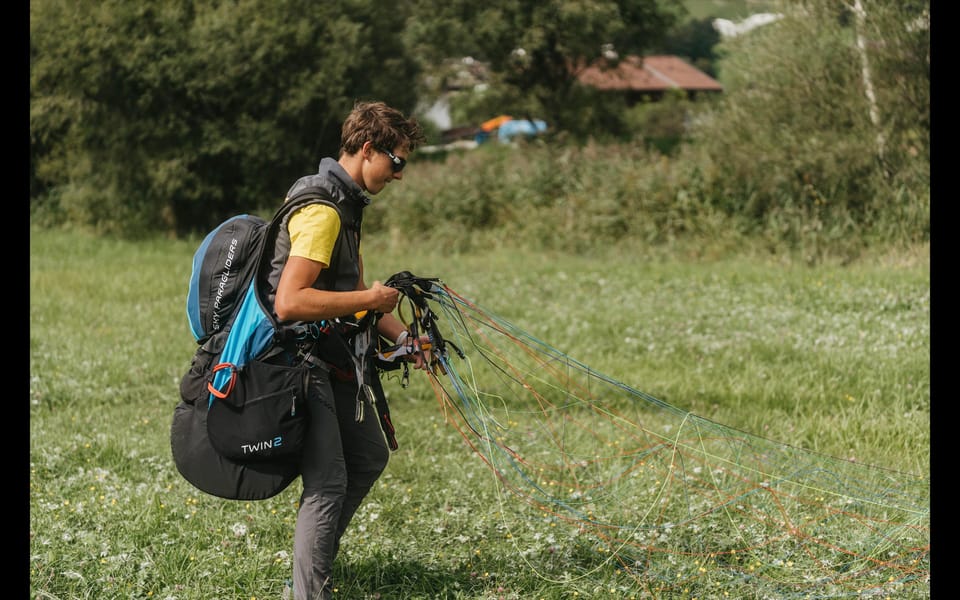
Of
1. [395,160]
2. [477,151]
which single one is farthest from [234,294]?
[477,151]

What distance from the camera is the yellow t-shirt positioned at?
3.56m

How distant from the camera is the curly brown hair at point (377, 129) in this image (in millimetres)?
3820

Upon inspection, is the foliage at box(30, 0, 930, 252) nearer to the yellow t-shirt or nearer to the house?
the house

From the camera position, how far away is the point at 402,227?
2119cm

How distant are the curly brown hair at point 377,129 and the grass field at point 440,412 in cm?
199

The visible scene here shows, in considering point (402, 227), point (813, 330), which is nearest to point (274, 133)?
point (402, 227)

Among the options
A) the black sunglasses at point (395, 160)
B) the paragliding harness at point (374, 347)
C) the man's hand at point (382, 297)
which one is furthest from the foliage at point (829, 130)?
the man's hand at point (382, 297)

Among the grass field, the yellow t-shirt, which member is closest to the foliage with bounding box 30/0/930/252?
the grass field

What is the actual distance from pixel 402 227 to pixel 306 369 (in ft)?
57.6

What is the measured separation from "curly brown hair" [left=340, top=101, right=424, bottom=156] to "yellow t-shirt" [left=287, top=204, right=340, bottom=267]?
36cm

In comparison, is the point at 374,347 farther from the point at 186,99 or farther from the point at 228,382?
the point at 186,99

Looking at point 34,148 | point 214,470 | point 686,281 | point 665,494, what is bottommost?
point 34,148

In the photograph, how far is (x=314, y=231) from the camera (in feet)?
11.7
